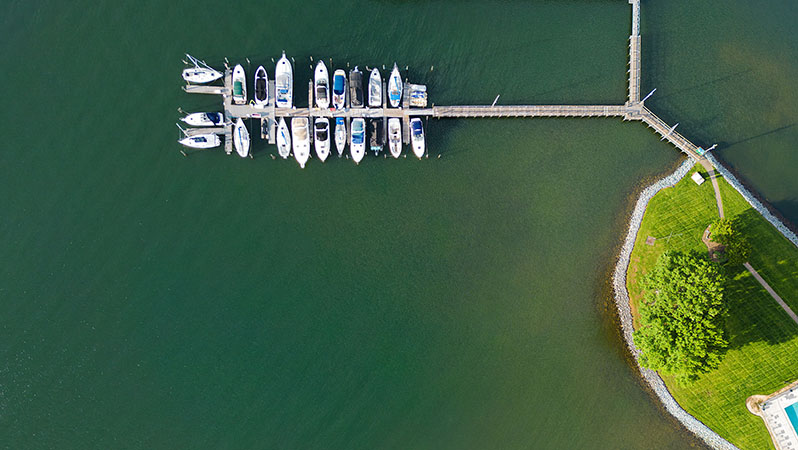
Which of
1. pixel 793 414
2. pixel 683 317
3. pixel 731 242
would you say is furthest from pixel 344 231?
pixel 793 414

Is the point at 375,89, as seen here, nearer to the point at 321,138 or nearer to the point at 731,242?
the point at 321,138

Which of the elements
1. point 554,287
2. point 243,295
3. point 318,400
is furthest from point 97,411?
point 554,287

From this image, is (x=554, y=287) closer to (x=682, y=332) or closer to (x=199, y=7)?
(x=682, y=332)

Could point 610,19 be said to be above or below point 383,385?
above

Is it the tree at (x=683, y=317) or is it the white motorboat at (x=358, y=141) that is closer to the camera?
the tree at (x=683, y=317)

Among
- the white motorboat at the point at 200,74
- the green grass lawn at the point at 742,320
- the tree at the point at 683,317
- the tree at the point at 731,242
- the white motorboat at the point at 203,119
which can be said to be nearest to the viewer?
the tree at the point at 683,317

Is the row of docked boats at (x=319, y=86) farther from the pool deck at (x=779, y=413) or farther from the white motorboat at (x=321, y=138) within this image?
the pool deck at (x=779, y=413)

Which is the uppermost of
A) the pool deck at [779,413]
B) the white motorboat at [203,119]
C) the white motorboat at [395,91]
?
the white motorboat at [395,91]

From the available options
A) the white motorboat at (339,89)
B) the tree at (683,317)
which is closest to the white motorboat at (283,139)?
the white motorboat at (339,89)
